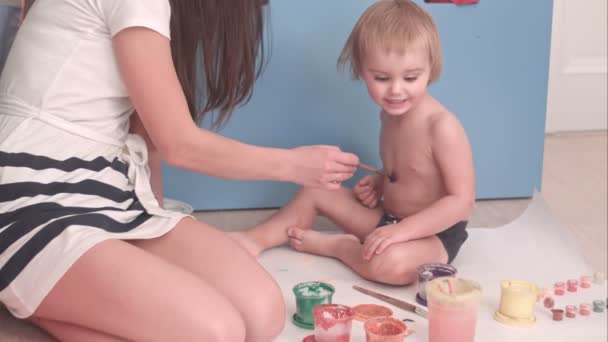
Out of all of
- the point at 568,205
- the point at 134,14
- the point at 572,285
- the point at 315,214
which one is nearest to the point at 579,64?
the point at 568,205

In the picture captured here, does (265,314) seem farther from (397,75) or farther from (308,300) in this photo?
(397,75)

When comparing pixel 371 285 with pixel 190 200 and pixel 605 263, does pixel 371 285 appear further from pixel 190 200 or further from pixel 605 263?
pixel 605 263

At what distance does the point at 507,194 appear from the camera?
5.97ft

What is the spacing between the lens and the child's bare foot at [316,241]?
148cm

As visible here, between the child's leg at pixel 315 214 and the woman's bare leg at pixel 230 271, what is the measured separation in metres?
0.36

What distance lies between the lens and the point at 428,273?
4.17ft

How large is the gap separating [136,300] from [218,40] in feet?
1.47

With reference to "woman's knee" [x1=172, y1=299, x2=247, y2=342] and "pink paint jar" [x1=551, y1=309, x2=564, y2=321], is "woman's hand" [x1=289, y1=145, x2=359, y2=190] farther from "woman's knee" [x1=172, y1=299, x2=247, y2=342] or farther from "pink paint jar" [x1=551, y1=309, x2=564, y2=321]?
"pink paint jar" [x1=551, y1=309, x2=564, y2=321]

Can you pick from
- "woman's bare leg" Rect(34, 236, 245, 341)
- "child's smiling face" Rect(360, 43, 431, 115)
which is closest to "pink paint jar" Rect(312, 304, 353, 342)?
"woman's bare leg" Rect(34, 236, 245, 341)

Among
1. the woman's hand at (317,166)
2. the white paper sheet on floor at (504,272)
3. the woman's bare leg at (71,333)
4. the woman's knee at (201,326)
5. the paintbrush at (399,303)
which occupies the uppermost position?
the woman's hand at (317,166)

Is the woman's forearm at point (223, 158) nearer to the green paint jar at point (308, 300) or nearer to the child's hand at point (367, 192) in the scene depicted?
the green paint jar at point (308, 300)

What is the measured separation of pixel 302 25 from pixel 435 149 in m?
0.45

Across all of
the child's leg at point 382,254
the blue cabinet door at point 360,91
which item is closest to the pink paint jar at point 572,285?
the child's leg at point 382,254

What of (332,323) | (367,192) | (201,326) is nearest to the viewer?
(201,326)
